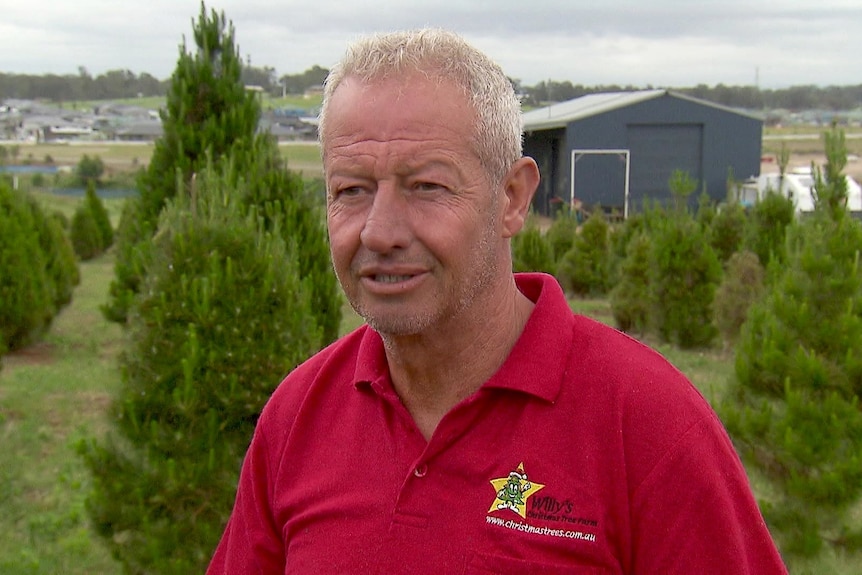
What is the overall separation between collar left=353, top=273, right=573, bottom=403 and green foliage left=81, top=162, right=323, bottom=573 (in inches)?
85.9

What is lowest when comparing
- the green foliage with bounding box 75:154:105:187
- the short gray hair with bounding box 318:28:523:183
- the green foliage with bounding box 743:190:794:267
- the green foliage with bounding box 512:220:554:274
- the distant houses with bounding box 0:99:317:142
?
the green foliage with bounding box 75:154:105:187

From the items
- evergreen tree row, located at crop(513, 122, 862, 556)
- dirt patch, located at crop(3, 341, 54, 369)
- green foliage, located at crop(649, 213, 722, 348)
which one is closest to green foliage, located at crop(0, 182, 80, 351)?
dirt patch, located at crop(3, 341, 54, 369)

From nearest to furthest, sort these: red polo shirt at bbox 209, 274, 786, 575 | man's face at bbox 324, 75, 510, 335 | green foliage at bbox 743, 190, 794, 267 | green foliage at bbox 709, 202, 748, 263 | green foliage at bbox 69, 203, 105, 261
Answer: red polo shirt at bbox 209, 274, 786, 575 < man's face at bbox 324, 75, 510, 335 < green foliage at bbox 743, 190, 794, 267 < green foliage at bbox 709, 202, 748, 263 < green foliage at bbox 69, 203, 105, 261

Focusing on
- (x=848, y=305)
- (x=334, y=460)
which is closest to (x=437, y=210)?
(x=334, y=460)

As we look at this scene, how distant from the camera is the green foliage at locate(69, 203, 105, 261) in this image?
2709cm

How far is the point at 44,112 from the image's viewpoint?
81938 millimetres

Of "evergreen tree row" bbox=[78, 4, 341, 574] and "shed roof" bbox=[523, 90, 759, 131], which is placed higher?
"shed roof" bbox=[523, 90, 759, 131]

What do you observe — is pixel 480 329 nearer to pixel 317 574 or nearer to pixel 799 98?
pixel 317 574

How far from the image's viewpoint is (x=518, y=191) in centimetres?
216

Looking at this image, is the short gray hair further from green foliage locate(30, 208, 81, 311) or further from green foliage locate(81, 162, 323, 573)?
green foliage locate(30, 208, 81, 311)

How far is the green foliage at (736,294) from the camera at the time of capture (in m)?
11.4

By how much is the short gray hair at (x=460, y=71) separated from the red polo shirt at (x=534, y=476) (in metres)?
0.40

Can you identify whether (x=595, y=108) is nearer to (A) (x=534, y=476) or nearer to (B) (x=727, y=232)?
(B) (x=727, y=232)

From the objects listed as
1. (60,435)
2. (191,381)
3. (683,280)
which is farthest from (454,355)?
(683,280)
